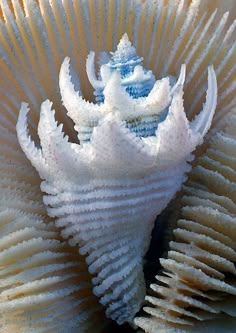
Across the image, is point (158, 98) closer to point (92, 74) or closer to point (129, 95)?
point (129, 95)

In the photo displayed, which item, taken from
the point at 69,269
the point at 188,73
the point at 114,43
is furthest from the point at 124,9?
the point at 69,269

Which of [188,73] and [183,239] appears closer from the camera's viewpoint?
[183,239]

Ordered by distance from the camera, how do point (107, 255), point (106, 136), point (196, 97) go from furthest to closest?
point (196, 97) < point (107, 255) < point (106, 136)

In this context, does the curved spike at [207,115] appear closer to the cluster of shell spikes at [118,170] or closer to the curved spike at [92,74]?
the cluster of shell spikes at [118,170]

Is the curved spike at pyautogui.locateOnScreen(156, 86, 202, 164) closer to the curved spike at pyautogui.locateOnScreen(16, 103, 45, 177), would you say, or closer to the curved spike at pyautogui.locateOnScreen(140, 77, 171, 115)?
the curved spike at pyautogui.locateOnScreen(140, 77, 171, 115)

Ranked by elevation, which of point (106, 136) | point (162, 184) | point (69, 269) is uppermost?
point (106, 136)

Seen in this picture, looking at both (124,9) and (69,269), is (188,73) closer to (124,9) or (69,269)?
(124,9)
